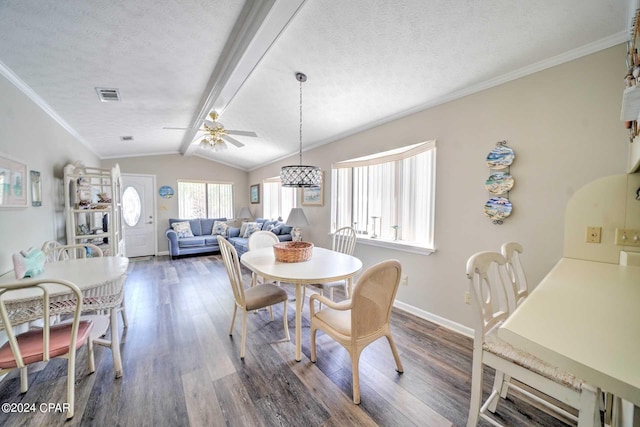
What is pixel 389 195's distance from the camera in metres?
3.31

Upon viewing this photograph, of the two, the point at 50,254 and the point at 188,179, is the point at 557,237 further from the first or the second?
the point at 188,179

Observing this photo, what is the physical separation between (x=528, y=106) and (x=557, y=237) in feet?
3.46

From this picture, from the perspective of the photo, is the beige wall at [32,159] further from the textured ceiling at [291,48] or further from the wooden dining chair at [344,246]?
the wooden dining chair at [344,246]

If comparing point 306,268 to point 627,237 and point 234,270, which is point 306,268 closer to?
point 234,270

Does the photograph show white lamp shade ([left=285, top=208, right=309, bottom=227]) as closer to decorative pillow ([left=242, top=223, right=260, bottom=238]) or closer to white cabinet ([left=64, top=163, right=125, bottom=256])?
white cabinet ([left=64, top=163, right=125, bottom=256])

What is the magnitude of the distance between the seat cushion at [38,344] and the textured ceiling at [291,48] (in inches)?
80.2

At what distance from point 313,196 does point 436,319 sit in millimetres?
2768

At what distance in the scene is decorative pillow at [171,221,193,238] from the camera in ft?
19.5

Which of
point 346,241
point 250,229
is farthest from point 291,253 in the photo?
point 250,229

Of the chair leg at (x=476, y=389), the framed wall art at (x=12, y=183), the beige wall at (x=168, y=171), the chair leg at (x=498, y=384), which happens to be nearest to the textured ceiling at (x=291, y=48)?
the framed wall art at (x=12, y=183)

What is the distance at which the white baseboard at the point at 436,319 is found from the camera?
2325 millimetres

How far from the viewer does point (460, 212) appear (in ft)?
7.75

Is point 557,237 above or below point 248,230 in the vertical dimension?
above

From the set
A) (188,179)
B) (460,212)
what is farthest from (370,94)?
(188,179)
